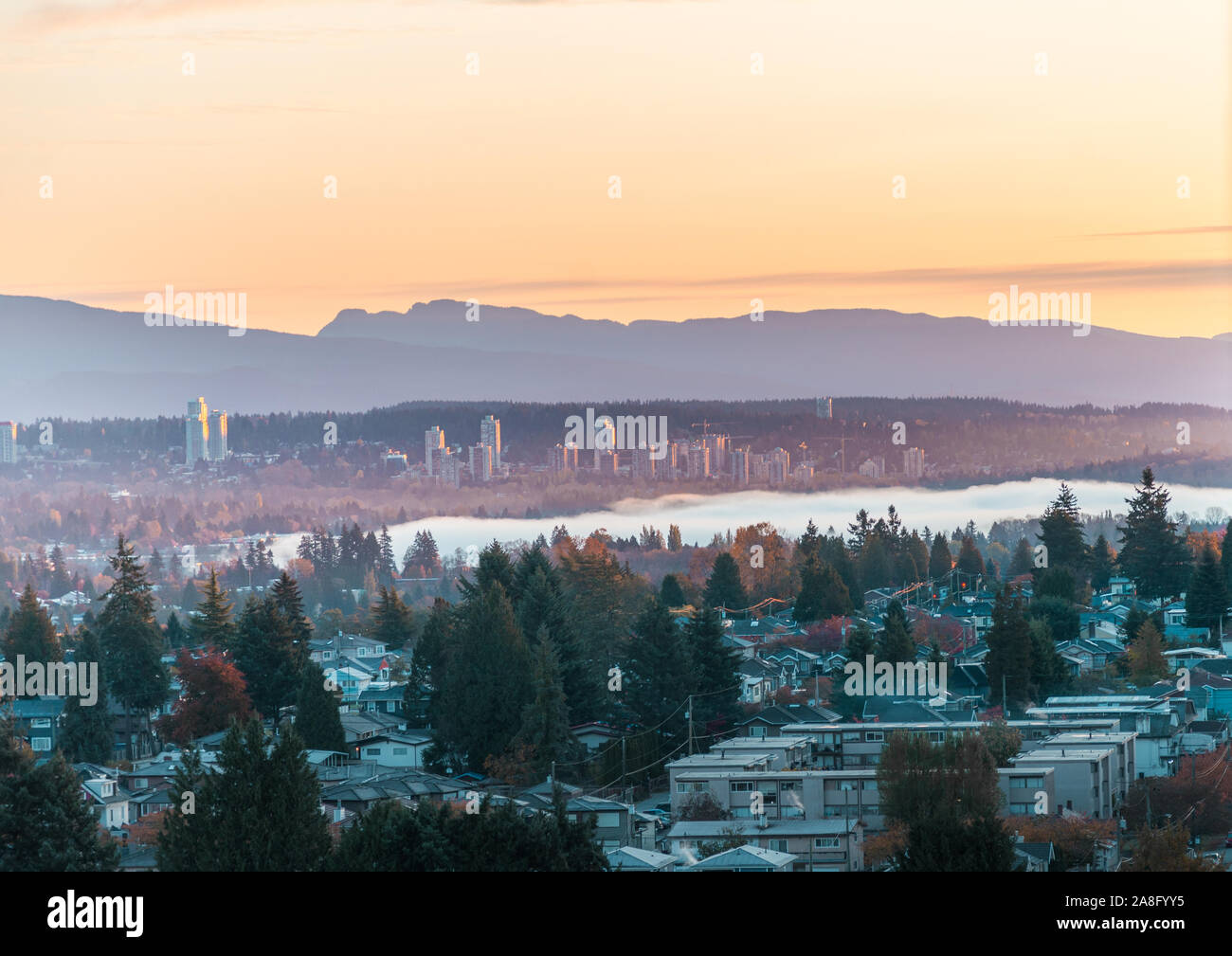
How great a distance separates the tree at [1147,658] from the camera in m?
31.8

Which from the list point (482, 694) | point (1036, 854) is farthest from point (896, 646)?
point (1036, 854)

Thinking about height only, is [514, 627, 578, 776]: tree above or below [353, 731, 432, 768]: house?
above

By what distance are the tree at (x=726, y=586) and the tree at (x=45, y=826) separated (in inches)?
1131

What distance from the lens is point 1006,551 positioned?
7388 cm

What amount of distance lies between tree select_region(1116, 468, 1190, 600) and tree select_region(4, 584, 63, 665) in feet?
89.7

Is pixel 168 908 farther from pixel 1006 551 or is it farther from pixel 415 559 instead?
pixel 415 559

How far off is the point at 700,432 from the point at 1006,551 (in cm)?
2276

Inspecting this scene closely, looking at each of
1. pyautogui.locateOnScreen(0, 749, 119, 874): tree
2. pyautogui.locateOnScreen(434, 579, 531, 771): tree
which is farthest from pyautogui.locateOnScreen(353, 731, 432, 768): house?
pyautogui.locateOnScreen(0, 749, 119, 874): tree

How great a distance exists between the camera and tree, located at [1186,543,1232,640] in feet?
120

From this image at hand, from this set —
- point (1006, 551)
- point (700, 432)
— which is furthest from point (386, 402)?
point (1006, 551)

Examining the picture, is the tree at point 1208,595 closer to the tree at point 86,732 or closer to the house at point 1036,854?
the house at point 1036,854

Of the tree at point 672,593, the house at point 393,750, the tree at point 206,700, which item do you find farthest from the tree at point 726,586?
the tree at point 206,700

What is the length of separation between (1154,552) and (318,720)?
25.1 metres

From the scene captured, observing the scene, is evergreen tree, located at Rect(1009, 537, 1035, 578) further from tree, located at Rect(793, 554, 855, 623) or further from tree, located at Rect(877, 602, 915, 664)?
tree, located at Rect(877, 602, 915, 664)
